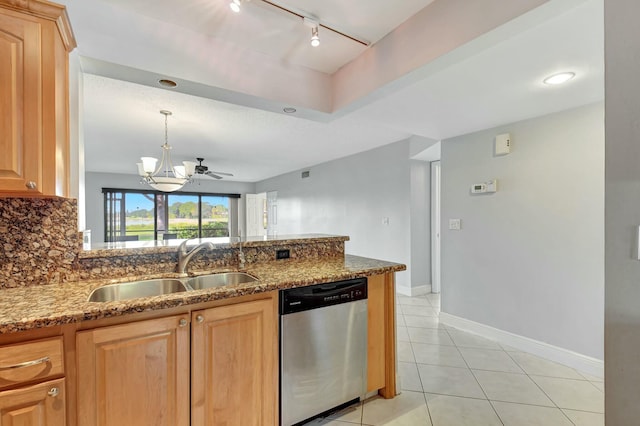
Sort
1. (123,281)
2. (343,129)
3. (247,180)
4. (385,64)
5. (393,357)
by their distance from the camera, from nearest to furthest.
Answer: (123,281), (385,64), (393,357), (343,129), (247,180)

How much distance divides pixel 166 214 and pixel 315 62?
279 inches

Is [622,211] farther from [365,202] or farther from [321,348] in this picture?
[365,202]

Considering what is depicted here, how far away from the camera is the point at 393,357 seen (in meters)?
1.93

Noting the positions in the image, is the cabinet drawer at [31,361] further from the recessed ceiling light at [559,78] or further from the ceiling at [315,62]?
the recessed ceiling light at [559,78]

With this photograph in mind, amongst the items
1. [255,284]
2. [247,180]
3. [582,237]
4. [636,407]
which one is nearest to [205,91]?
[255,284]

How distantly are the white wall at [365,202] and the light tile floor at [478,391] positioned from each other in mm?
1726

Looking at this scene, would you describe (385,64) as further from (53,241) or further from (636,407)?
(53,241)

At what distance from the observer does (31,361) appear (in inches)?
39.7

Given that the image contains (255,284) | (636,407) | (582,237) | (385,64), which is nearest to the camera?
(636,407)

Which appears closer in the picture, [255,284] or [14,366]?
[14,366]

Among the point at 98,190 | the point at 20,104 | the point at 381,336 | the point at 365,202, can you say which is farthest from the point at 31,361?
the point at 98,190

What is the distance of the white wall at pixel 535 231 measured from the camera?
2.26m

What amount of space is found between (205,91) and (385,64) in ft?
3.82

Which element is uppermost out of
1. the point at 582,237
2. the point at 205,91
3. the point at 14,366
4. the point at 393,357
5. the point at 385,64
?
the point at 385,64
